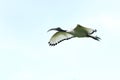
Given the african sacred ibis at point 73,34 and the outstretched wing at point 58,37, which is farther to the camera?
the outstretched wing at point 58,37

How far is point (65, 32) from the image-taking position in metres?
16.7

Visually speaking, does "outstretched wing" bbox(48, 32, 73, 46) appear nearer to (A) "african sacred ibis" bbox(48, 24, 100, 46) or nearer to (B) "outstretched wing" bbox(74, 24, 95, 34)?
(A) "african sacred ibis" bbox(48, 24, 100, 46)

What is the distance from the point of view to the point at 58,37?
17.0 m

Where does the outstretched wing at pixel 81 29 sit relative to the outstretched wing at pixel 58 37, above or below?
below

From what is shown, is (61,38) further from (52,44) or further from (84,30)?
(84,30)

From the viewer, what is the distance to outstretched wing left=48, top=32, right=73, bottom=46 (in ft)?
54.7

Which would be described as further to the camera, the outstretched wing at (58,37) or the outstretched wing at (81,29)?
the outstretched wing at (58,37)

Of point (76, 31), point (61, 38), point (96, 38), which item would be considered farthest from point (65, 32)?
point (96, 38)

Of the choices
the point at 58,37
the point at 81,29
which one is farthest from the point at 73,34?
the point at 58,37

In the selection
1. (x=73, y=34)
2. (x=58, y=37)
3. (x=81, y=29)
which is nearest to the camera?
(x=81, y=29)

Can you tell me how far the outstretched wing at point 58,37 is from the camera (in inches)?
656

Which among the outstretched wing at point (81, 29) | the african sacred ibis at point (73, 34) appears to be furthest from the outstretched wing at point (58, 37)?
the outstretched wing at point (81, 29)

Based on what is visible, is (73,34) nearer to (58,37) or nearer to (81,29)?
(81,29)

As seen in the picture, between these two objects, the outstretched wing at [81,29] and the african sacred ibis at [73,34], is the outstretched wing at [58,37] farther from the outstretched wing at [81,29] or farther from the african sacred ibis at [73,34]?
the outstretched wing at [81,29]
